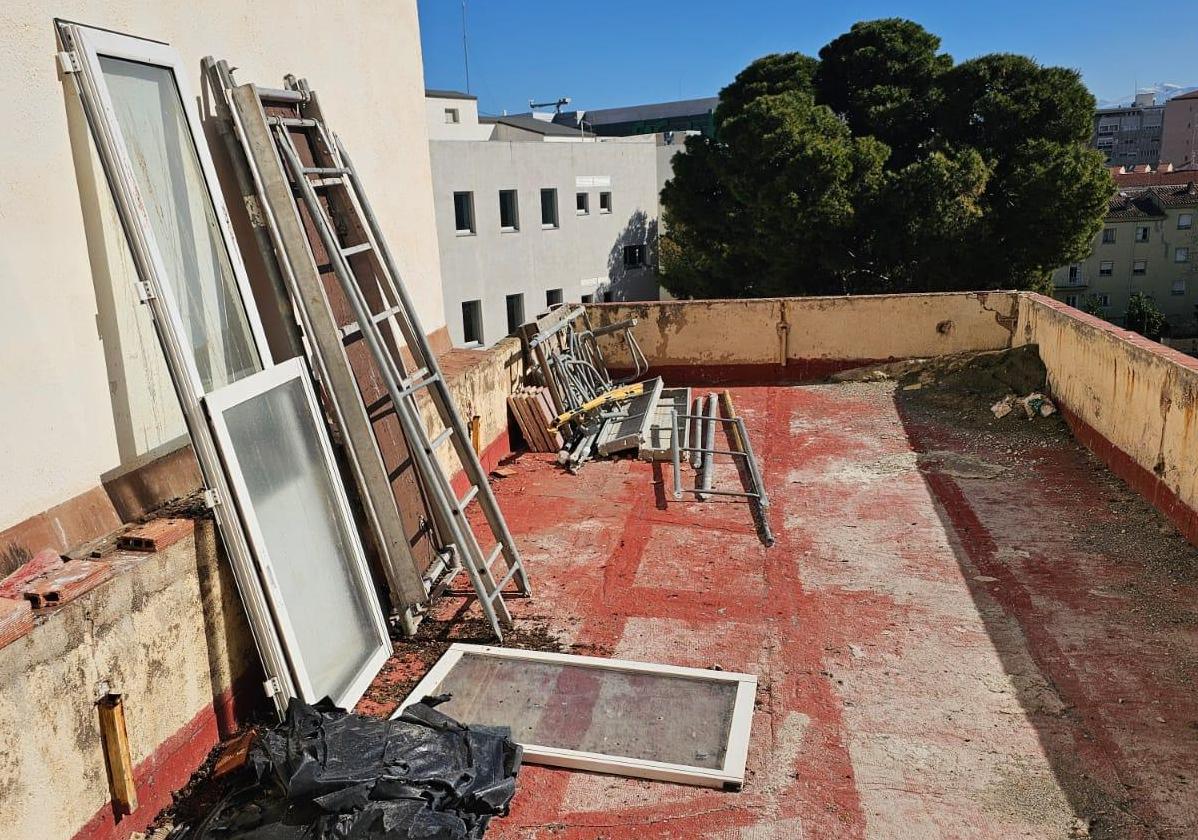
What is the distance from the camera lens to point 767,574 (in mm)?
6191

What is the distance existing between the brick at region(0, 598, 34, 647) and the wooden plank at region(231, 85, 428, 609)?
225cm

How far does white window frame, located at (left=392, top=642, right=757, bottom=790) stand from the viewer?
4.02 meters

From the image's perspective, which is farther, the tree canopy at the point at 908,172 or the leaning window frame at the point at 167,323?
the tree canopy at the point at 908,172

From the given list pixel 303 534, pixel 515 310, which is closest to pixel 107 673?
pixel 303 534

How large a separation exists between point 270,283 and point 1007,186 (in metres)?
19.5

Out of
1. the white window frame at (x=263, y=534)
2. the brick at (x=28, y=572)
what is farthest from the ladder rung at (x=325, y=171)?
the brick at (x=28, y=572)

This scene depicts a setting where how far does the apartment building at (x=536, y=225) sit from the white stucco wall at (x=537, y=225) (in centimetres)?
3

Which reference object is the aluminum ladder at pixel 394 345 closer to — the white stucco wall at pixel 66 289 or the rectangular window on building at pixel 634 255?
the white stucco wall at pixel 66 289

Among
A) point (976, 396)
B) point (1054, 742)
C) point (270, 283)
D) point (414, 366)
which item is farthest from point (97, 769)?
point (976, 396)

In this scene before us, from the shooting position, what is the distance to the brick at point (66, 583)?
3264 mm

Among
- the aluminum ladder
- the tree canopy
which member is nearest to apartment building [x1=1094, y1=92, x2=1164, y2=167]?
the tree canopy

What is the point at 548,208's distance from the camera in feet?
97.0

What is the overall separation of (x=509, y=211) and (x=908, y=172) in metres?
12.4

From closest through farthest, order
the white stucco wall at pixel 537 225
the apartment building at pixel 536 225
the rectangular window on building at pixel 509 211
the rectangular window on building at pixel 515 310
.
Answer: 1. the white stucco wall at pixel 537 225
2. the apartment building at pixel 536 225
3. the rectangular window on building at pixel 509 211
4. the rectangular window on building at pixel 515 310
